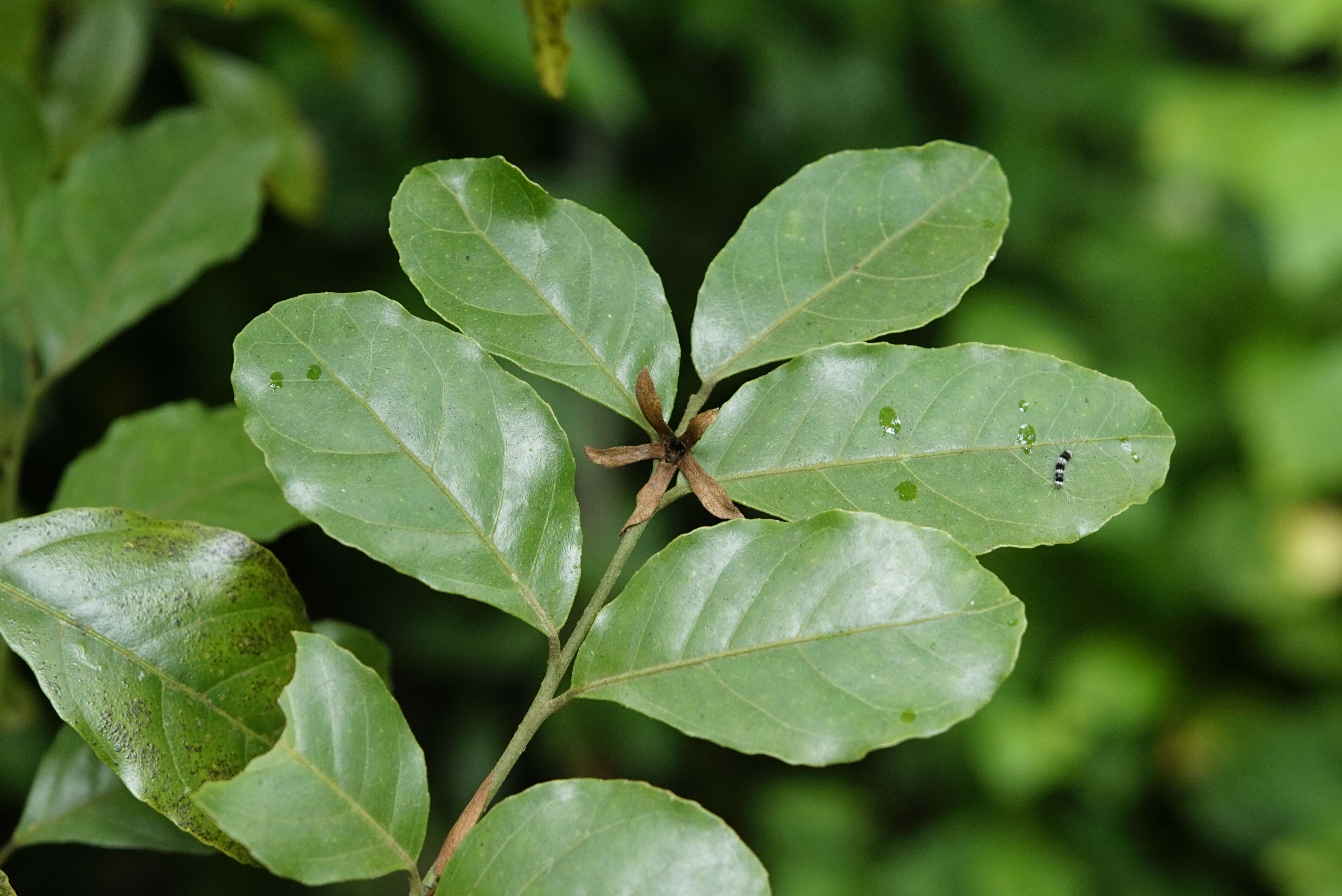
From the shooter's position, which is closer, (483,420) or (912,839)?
(483,420)

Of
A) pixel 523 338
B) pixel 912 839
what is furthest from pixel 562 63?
pixel 912 839

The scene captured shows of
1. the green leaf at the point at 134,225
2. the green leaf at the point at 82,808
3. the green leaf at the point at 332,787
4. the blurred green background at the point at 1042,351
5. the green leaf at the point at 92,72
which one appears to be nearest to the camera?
the green leaf at the point at 332,787

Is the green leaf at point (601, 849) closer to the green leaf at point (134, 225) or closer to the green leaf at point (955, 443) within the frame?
the green leaf at point (955, 443)

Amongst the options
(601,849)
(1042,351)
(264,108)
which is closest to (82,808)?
(601,849)

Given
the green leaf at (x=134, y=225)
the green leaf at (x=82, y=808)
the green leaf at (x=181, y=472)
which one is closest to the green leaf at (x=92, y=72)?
the green leaf at (x=134, y=225)

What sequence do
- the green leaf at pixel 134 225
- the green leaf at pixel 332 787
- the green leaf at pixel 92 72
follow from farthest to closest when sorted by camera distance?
the green leaf at pixel 92 72 < the green leaf at pixel 134 225 < the green leaf at pixel 332 787

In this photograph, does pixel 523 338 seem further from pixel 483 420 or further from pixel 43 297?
pixel 43 297

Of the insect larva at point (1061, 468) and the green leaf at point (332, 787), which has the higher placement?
the insect larva at point (1061, 468)
